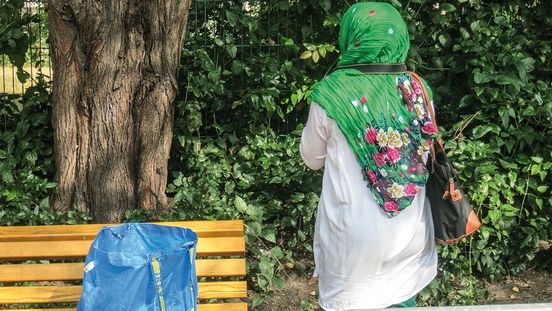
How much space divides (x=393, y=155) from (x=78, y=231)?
1626 mm

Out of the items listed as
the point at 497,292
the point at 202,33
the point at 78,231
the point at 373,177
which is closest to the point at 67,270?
the point at 78,231

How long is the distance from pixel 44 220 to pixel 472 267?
271cm

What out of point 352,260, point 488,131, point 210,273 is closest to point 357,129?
point 352,260

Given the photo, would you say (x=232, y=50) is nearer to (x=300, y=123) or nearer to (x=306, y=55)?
(x=306, y=55)

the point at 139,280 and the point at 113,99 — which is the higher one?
the point at 113,99

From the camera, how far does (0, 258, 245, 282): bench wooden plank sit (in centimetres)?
383

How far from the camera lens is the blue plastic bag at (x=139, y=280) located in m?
3.14

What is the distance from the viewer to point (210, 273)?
3.83 metres

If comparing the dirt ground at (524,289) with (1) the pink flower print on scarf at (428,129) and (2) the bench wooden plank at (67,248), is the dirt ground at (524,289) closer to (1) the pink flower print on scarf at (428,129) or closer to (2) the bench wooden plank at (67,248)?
(2) the bench wooden plank at (67,248)

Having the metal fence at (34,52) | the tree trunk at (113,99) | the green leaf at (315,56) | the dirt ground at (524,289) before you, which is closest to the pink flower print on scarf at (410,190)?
the tree trunk at (113,99)

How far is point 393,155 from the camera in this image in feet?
10.4

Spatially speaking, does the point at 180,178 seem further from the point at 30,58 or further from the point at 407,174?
the point at 407,174

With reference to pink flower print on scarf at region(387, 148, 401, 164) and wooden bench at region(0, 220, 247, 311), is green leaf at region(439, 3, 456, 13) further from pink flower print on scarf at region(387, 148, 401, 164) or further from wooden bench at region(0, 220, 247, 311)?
pink flower print on scarf at region(387, 148, 401, 164)

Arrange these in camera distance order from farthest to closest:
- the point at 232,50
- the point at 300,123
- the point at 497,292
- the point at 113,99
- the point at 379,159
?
the point at 300,123
the point at 232,50
the point at 497,292
the point at 113,99
the point at 379,159
